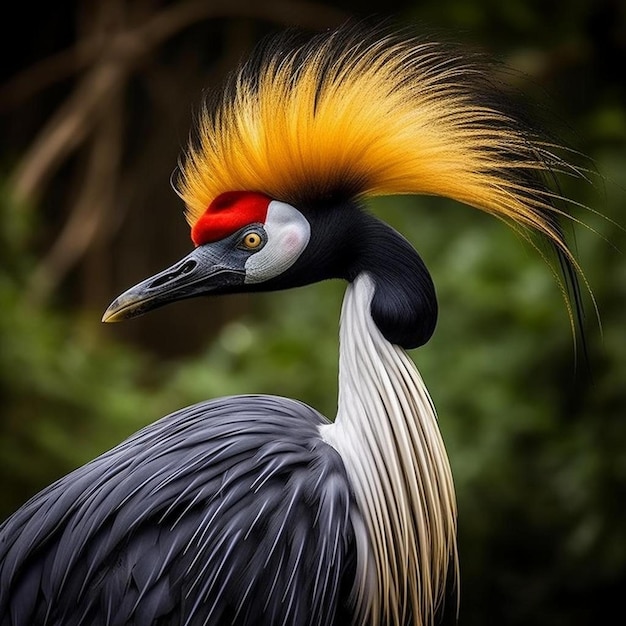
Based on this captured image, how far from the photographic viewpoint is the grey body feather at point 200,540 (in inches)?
76.3

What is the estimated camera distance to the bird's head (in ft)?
6.72

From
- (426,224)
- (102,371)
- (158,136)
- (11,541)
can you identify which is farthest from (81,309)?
(11,541)

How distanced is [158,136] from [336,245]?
18.8 ft

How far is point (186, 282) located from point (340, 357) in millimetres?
330

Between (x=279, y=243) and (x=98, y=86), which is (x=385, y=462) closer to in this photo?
(x=279, y=243)

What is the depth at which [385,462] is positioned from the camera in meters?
2.02

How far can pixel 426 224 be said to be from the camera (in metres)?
6.50

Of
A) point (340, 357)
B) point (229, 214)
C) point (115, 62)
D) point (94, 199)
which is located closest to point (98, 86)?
point (115, 62)

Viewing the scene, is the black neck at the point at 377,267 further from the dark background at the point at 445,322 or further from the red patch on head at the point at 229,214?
the dark background at the point at 445,322

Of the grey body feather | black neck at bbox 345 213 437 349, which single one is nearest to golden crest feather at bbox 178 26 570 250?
black neck at bbox 345 213 437 349

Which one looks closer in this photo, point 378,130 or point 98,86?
point 378,130

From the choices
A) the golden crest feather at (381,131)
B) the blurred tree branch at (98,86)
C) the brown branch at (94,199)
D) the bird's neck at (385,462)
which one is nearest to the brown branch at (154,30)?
the blurred tree branch at (98,86)

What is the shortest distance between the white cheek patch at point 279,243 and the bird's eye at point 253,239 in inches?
0.5

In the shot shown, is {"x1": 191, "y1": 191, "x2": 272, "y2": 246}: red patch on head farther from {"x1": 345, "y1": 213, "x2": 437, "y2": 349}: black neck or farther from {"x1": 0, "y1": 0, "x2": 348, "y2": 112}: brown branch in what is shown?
{"x1": 0, "y1": 0, "x2": 348, "y2": 112}: brown branch
